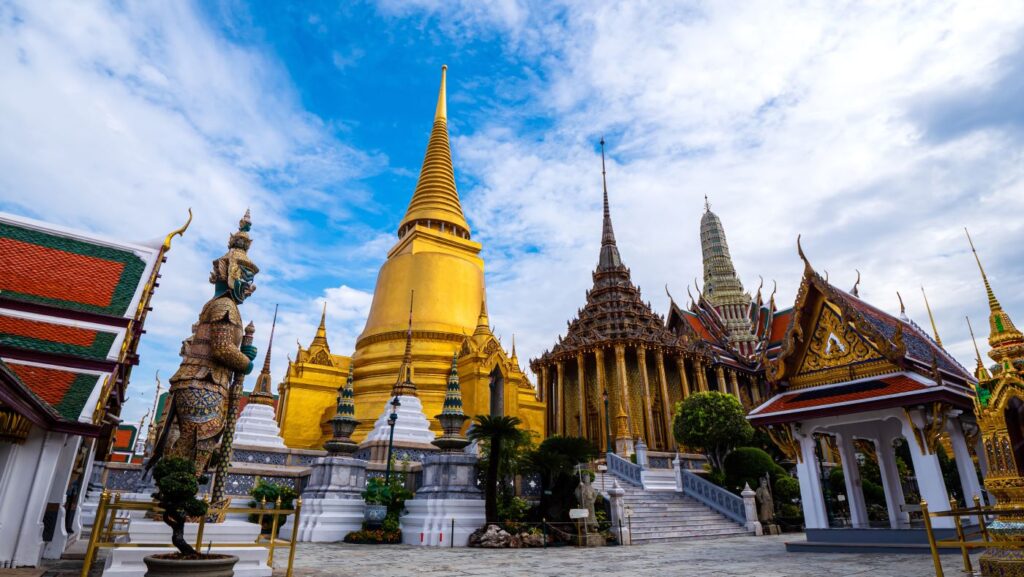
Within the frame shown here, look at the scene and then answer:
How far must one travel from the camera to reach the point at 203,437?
566 centimetres

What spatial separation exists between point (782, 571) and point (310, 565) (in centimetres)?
574

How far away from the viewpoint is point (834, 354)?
10078 millimetres

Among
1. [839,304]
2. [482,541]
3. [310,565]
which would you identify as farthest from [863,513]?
[310,565]

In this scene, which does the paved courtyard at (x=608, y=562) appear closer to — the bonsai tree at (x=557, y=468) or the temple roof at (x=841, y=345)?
the bonsai tree at (x=557, y=468)

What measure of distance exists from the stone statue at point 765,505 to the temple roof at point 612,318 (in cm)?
1342

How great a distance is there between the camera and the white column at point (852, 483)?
10.4 m

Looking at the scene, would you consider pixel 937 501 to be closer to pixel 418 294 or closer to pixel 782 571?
pixel 782 571

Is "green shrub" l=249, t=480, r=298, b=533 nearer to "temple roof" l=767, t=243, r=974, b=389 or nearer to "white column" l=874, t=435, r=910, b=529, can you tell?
"temple roof" l=767, t=243, r=974, b=389

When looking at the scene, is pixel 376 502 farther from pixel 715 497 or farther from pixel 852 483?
pixel 852 483

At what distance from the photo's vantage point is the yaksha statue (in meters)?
5.66

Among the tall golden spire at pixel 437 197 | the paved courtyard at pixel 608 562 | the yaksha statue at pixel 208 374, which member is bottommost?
the paved courtyard at pixel 608 562

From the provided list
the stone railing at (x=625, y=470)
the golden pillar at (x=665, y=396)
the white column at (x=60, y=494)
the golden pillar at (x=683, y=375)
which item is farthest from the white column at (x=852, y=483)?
the golden pillar at (x=683, y=375)

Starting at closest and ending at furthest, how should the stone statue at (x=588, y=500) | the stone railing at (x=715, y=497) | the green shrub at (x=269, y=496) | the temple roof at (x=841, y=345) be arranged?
the temple roof at (x=841, y=345) < the stone statue at (x=588, y=500) < the green shrub at (x=269, y=496) < the stone railing at (x=715, y=497)

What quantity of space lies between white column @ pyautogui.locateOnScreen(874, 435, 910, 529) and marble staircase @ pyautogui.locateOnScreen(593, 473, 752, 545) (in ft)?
12.8
